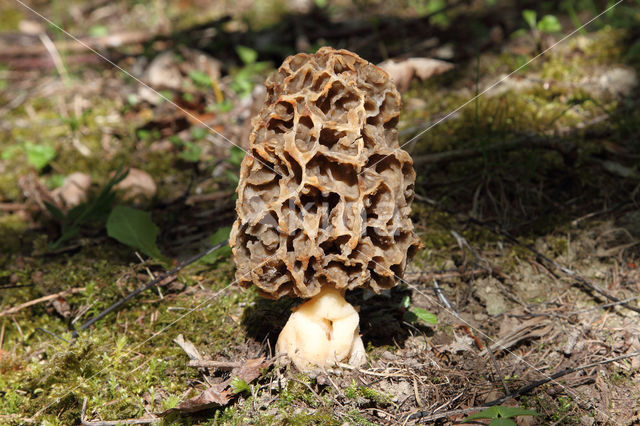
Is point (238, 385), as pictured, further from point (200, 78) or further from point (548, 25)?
point (548, 25)

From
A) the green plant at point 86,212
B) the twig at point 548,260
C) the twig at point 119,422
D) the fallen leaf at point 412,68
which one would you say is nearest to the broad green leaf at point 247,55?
the fallen leaf at point 412,68

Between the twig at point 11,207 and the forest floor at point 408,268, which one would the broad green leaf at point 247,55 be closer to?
the forest floor at point 408,268

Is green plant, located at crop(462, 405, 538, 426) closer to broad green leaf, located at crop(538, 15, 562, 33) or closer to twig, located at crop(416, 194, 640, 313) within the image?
twig, located at crop(416, 194, 640, 313)

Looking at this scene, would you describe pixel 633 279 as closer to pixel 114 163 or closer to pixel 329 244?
pixel 329 244

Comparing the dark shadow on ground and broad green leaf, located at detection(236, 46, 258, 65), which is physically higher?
broad green leaf, located at detection(236, 46, 258, 65)

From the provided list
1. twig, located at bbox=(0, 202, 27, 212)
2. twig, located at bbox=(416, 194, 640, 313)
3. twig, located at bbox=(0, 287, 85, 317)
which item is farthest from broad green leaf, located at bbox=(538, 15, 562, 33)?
twig, located at bbox=(0, 202, 27, 212)

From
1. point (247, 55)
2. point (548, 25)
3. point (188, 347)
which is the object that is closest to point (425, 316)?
point (188, 347)

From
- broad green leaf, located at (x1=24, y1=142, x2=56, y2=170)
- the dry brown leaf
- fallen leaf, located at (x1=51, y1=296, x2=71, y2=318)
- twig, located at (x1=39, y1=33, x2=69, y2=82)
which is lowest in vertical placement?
the dry brown leaf
